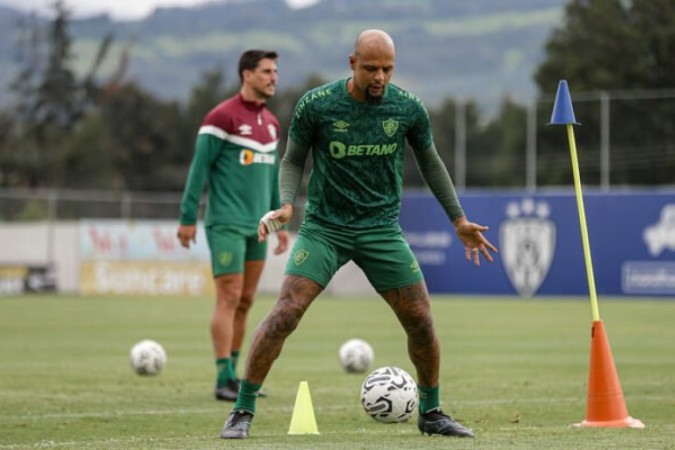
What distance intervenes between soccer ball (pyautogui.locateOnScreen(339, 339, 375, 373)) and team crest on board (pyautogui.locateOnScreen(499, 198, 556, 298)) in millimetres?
21054

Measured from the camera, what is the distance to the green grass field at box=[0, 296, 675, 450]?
30.6 feet

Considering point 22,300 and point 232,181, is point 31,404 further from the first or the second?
point 22,300

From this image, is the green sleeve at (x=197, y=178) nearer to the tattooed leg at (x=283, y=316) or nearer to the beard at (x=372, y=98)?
the tattooed leg at (x=283, y=316)

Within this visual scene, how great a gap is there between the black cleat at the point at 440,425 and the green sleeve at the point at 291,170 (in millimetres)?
1547

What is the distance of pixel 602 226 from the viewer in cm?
3506

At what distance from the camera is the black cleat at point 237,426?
30.1 ft

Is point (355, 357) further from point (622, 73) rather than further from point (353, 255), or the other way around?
point (622, 73)

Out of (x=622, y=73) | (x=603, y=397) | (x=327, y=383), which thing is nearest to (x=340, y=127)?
(x=603, y=397)

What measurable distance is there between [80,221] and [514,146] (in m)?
20.2

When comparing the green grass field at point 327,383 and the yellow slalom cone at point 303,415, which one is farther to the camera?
the yellow slalom cone at point 303,415

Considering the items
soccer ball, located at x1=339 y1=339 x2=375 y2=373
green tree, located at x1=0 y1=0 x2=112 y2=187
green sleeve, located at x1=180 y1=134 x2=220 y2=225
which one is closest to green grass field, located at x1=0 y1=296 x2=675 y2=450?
soccer ball, located at x1=339 y1=339 x2=375 y2=373

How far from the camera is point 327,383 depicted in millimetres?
13891

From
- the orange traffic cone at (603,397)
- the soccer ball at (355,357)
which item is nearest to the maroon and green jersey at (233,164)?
the soccer ball at (355,357)

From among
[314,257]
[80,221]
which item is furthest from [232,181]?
[80,221]
